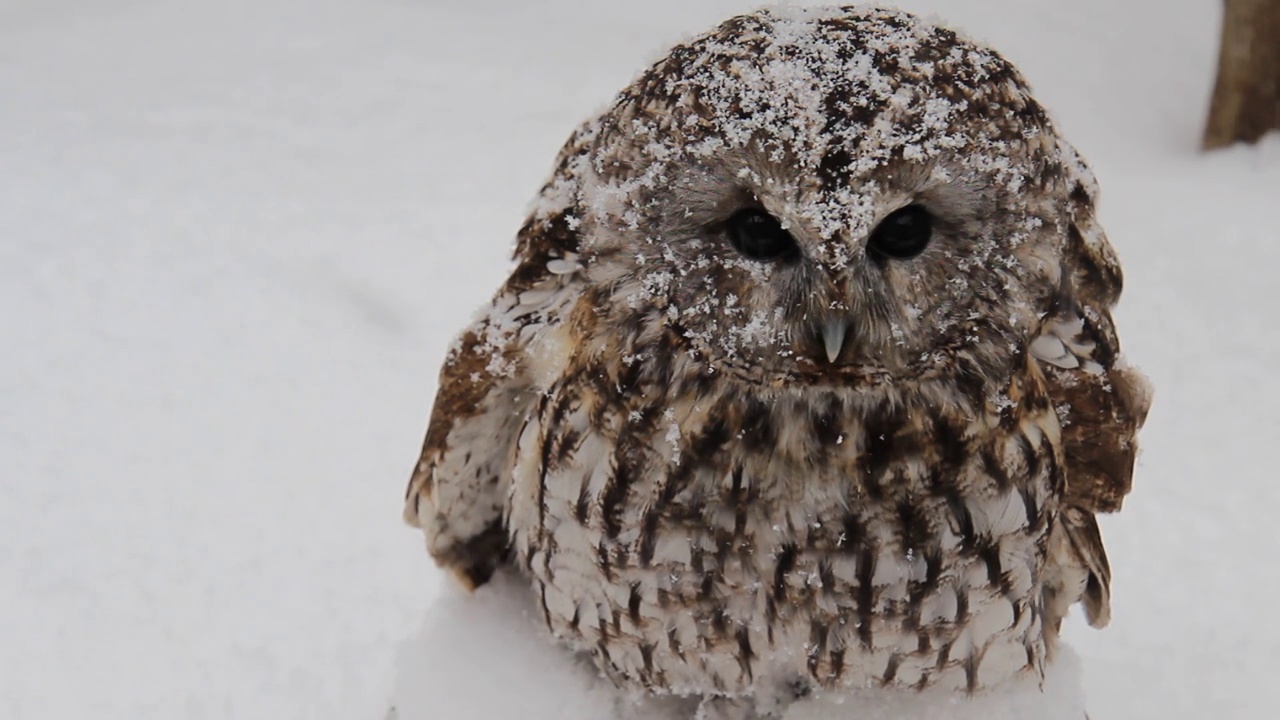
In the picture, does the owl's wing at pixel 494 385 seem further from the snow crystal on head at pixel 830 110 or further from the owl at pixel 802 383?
the snow crystal on head at pixel 830 110

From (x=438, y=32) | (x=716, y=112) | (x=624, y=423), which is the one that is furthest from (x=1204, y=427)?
(x=438, y=32)

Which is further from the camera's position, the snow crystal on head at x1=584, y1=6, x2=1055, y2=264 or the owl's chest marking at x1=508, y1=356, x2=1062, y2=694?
the owl's chest marking at x1=508, y1=356, x2=1062, y2=694

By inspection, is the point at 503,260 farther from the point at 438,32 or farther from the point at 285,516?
the point at 438,32

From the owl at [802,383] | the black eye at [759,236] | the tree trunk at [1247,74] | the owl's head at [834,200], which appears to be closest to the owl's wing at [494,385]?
the owl at [802,383]

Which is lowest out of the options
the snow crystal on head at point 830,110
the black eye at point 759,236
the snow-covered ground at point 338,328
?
the snow-covered ground at point 338,328

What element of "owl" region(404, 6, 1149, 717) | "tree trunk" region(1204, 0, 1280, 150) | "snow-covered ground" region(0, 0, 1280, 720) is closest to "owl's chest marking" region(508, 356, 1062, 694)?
"owl" region(404, 6, 1149, 717)

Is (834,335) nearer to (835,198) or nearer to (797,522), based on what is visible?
(835,198)

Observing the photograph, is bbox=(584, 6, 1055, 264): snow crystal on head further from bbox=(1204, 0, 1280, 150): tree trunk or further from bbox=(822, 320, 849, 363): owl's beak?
bbox=(1204, 0, 1280, 150): tree trunk
